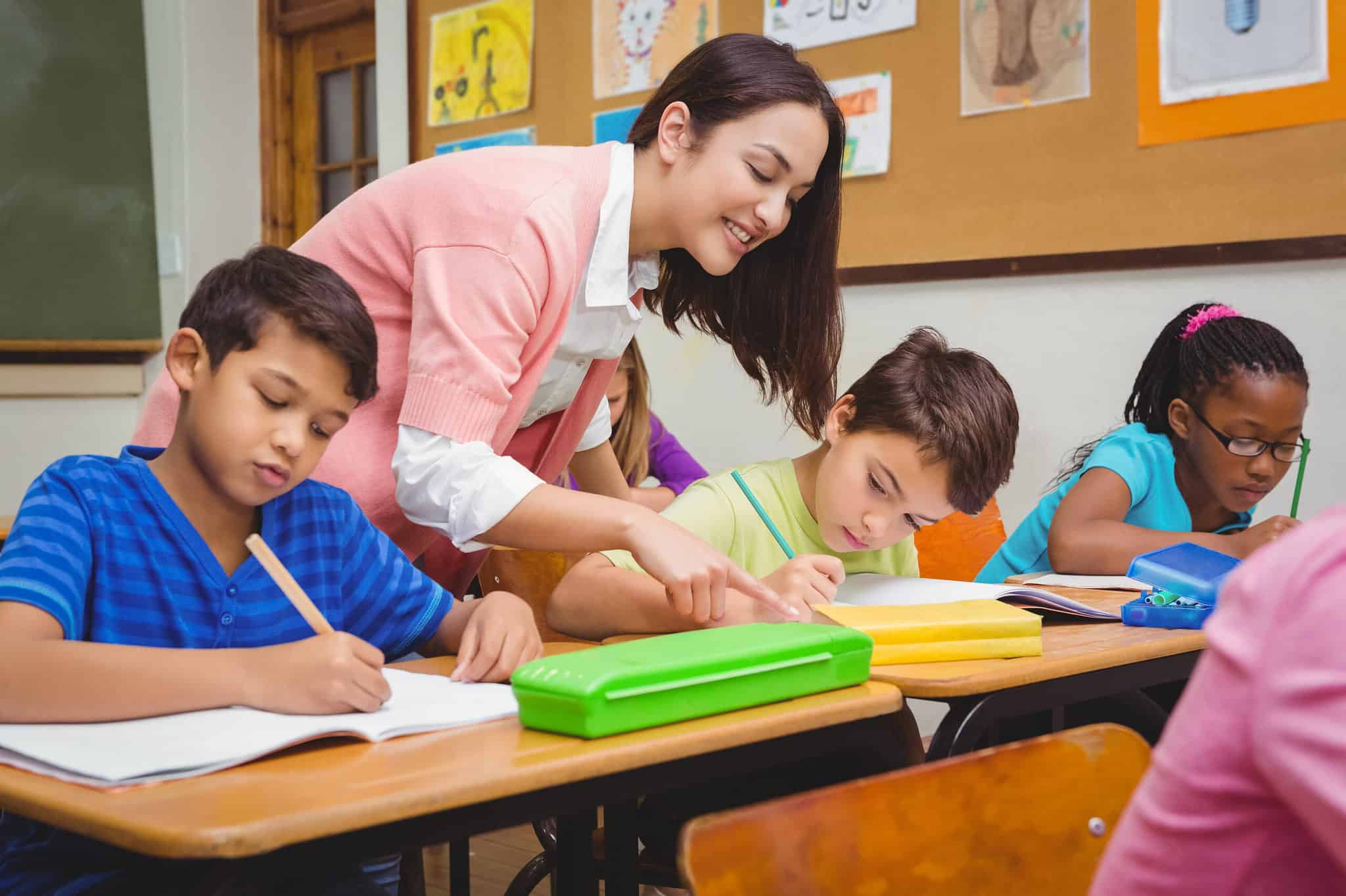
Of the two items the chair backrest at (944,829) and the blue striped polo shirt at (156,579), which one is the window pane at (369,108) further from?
the chair backrest at (944,829)

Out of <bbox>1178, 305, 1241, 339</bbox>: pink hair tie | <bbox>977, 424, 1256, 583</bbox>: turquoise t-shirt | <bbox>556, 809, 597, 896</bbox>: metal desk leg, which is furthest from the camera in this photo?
<bbox>1178, 305, 1241, 339</bbox>: pink hair tie

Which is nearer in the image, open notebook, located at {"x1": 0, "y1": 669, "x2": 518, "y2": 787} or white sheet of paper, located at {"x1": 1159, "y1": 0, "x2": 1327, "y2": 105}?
open notebook, located at {"x1": 0, "y1": 669, "x2": 518, "y2": 787}

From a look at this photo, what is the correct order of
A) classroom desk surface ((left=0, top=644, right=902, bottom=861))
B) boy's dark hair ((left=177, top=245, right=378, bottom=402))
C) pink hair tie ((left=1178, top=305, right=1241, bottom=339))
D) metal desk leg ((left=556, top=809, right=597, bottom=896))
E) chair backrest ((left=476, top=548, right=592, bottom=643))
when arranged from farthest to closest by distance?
pink hair tie ((left=1178, top=305, right=1241, bottom=339)) < chair backrest ((left=476, top=548, right=592, bottom=643)) < boy's dark hair ((left=177, top=245, right=378, bottom=402)) < metal desk leg ((left=556, top=809, right=597, bottom=896)) < classroom desk surface ((left=0, top=644, right=902, bottom=861))

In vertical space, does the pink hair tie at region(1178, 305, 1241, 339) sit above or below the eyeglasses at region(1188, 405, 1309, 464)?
above

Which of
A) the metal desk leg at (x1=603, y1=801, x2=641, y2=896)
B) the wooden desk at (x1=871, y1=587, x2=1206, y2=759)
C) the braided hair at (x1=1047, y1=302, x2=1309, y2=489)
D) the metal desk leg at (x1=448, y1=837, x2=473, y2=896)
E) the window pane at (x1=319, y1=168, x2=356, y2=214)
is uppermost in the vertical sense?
the window pane at (x1=319, y1=168, x2=356, y2=214)

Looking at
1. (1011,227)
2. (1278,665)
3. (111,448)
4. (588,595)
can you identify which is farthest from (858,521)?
(111,448)

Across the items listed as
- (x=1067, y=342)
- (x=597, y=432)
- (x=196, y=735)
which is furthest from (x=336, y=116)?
(x=196, y=735)

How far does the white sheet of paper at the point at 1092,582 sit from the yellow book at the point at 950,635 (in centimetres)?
55

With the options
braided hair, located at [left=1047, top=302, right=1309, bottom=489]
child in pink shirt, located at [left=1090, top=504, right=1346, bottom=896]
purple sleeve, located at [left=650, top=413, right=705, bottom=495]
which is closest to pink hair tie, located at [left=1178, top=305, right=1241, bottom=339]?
braided hair, located at [left=1047, top=302, right=1309, bottom=489]

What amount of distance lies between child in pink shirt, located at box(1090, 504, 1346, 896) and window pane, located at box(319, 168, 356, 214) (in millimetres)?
4229

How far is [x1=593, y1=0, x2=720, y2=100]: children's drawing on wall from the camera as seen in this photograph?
10.6 feet

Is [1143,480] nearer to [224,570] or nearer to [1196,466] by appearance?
[1196,466]

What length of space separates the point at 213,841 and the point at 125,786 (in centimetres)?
13

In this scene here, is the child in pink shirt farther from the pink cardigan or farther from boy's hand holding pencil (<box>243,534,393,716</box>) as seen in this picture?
the pink cardigan
